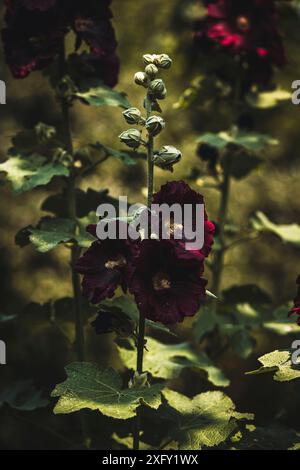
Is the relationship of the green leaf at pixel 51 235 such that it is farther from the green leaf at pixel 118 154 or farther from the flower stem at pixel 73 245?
the green leaf at pixel 118 154

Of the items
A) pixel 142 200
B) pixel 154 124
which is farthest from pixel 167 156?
pixel 142 200

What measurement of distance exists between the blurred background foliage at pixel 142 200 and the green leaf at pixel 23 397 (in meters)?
0.27

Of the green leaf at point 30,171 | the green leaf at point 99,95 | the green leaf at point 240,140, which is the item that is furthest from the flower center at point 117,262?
the green leaf at point 240,140

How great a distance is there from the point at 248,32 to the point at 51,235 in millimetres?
689

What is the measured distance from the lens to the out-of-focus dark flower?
174 cm

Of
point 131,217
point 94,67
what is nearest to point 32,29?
point 94,67

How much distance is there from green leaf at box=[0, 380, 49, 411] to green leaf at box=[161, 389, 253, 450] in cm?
28

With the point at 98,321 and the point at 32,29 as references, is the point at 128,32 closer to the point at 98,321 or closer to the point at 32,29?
the point at 32,29

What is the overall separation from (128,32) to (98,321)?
1.24 m

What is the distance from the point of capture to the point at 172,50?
231cm

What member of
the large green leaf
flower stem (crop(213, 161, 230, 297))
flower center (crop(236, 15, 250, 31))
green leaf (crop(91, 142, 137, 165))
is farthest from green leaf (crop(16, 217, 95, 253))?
flower center (crop(236, 15, 250, 31))

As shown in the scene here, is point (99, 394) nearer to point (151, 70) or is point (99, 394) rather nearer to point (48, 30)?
point (151, 70)

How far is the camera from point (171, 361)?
5.32ft

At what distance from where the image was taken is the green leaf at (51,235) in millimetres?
1339
